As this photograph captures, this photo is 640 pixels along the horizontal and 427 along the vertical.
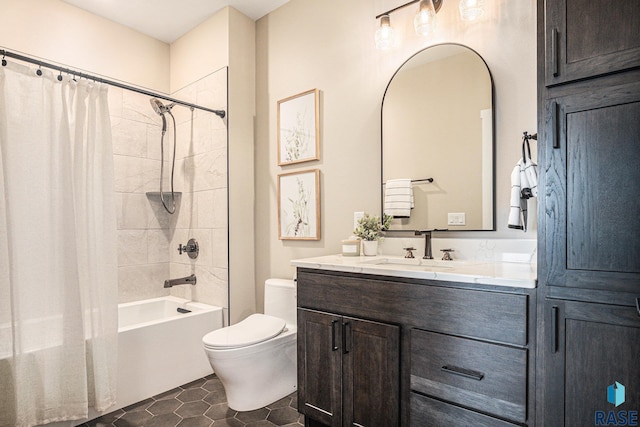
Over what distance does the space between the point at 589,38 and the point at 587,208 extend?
53 centimetres

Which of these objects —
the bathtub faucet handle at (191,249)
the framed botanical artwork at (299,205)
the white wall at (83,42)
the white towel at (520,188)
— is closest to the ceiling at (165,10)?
the white wall at (83,42)

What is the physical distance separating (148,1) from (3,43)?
99 centimetres

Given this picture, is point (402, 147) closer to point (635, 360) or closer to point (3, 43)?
point (635, 360)

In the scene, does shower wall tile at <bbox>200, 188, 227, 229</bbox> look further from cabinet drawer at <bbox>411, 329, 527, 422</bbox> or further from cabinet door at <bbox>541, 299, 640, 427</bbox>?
cabinet door at <bbox>541, 299, 640, 427</bbox>

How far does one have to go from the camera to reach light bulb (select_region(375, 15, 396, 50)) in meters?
2.11

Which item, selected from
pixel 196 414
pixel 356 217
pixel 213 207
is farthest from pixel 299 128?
pixel 196 414

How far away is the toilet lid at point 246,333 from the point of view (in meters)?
2.02

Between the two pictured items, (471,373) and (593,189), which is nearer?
(593,189)

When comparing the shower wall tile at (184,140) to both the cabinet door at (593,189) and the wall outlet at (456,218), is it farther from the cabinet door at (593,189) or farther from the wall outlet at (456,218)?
the cabinet door at (593,189)

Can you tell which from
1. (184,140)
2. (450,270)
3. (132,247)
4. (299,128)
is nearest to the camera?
(450,270)

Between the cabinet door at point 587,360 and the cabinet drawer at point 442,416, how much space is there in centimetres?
20

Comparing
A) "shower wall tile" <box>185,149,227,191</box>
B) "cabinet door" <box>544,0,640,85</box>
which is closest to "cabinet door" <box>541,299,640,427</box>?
"cabinet door" <box>544,0,640,85</box>

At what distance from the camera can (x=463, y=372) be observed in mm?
1354

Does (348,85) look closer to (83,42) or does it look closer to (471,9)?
(471,9)
